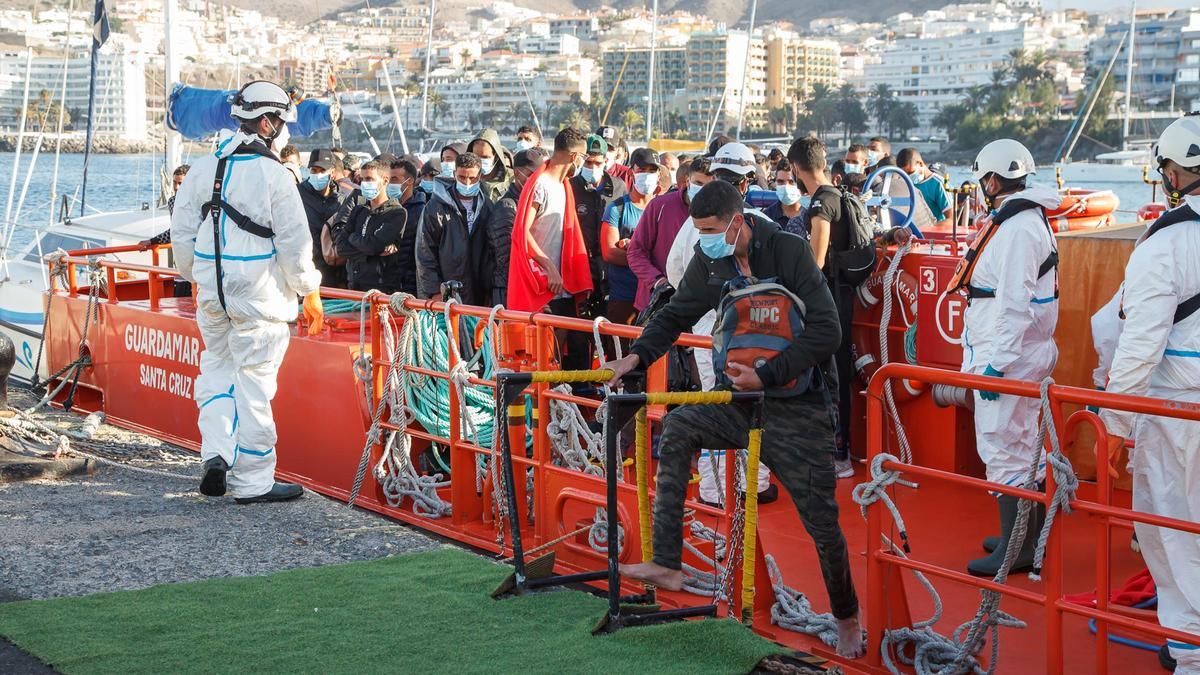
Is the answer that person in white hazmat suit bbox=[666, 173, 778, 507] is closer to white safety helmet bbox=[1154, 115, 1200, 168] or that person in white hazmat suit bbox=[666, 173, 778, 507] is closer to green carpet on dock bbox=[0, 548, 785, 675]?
green carpet on dock bbox=[0, 548, 785, 675]

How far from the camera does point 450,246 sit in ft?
27.0

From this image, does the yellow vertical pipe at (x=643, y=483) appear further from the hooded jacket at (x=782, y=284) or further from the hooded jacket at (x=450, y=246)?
the hooded jacket at (x=450, y=246)

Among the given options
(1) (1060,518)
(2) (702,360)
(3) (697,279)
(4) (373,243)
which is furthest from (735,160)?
(4) (373,243)

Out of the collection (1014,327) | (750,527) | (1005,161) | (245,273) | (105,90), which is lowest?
(750,527)

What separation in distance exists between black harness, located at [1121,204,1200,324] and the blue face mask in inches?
283

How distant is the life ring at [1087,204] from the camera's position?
775 centimetres

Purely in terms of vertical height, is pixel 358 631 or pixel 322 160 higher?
pixel 322 160

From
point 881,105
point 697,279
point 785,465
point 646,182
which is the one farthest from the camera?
point 881,105

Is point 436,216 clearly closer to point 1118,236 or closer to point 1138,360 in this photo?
point 1118,236

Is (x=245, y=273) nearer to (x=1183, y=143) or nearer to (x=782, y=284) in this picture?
(x=782, y=284)

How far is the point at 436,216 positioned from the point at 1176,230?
505 cm

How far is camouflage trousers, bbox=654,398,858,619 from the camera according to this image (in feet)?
14.8

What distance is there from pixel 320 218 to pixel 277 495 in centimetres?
362

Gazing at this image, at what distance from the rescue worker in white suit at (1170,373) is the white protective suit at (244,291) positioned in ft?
13.7
